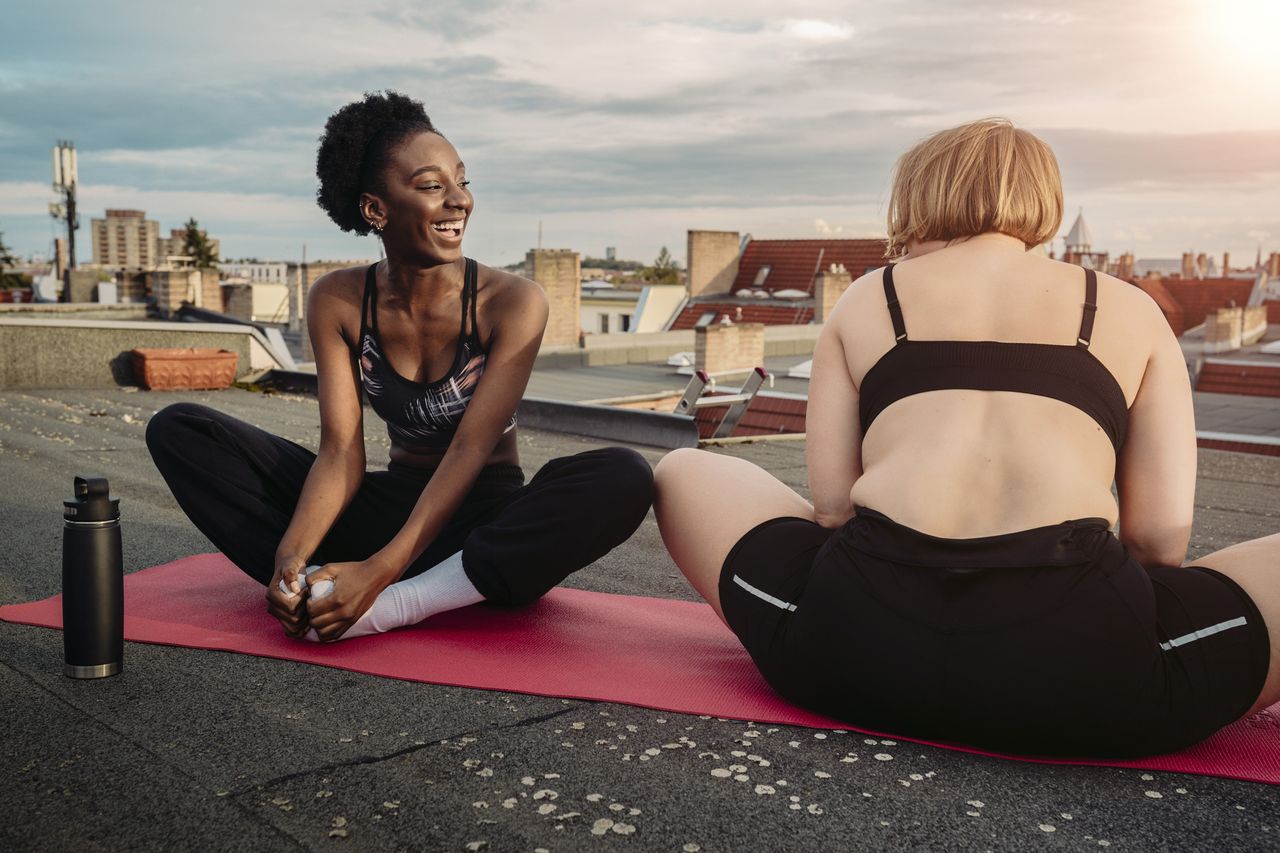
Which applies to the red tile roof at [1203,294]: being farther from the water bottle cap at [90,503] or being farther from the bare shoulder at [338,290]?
the water bottle cap at [90,503]

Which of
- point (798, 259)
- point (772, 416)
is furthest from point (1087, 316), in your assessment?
point (798, 259)

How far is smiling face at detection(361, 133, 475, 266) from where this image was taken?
9.64 feet

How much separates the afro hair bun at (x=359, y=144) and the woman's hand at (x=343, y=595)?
99 centimetres

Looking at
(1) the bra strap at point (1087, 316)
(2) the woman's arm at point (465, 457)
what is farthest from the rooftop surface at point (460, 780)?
(1) the bra strap at point (1087, 316)

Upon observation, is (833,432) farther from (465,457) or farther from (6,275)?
(6,275)

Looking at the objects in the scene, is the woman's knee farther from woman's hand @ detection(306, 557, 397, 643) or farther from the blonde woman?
the blonde woman

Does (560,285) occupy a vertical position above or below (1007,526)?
above

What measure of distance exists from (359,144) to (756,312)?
31288 millimetres

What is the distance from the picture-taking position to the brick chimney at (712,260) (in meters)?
36.3

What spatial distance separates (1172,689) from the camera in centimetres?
198

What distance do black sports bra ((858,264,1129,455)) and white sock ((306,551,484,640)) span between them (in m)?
1.30

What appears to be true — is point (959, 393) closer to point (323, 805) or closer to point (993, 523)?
point (993, 523)

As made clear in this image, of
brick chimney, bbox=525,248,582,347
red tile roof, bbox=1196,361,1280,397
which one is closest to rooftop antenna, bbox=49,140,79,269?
brick chimney, bbox=525,248,582,347

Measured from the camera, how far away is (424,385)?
3.02 metres
